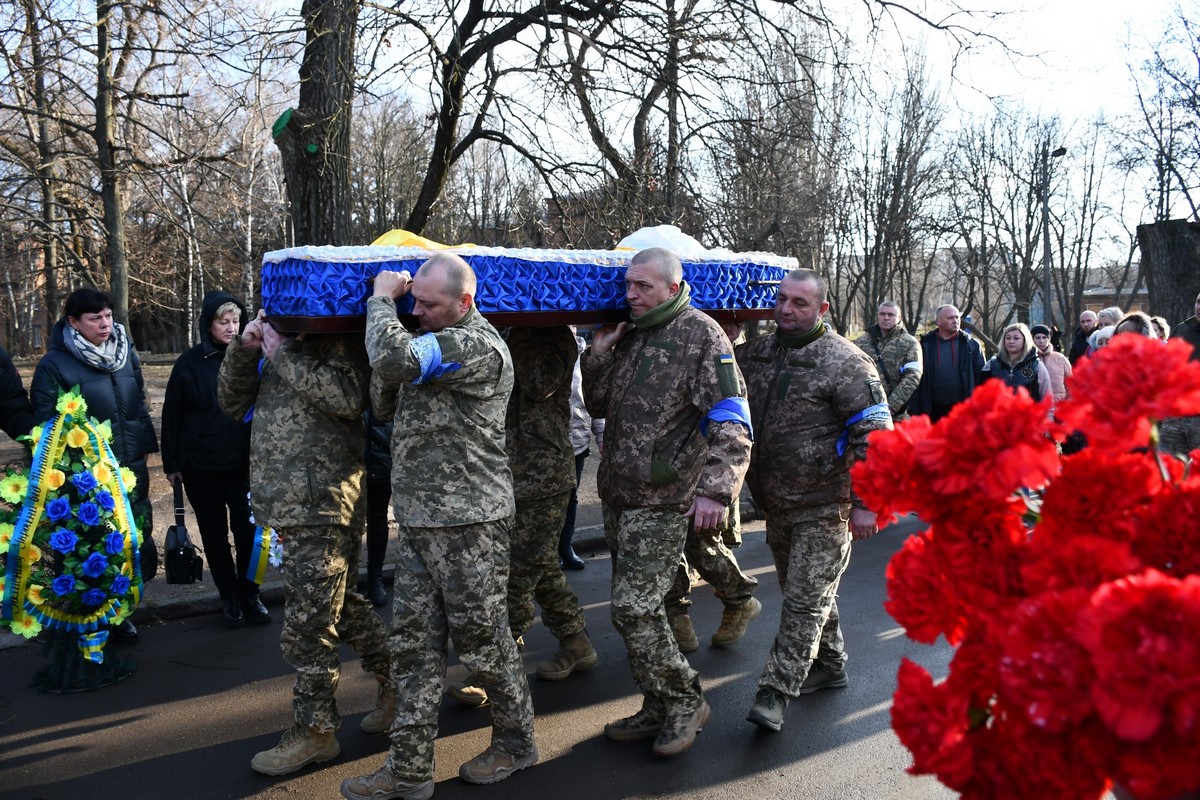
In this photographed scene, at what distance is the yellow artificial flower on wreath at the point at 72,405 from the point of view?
4773mm

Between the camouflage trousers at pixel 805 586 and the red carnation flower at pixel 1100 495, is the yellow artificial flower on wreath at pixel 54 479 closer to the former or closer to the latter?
the camouflage trousers at pixel 805 586

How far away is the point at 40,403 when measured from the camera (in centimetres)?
513

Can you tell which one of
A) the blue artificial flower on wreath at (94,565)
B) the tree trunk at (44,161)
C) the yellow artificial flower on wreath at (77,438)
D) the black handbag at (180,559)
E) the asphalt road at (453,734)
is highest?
the tree trunk at (44,161)

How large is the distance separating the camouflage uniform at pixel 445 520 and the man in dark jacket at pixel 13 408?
2.94 m

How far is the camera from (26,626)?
4.60 meters

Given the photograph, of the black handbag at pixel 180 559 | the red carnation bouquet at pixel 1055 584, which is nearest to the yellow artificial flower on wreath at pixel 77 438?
the black handbag at pixel 180 559

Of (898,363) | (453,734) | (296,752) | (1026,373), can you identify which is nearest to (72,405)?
(296,752)

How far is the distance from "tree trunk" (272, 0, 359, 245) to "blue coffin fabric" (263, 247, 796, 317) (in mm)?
3777

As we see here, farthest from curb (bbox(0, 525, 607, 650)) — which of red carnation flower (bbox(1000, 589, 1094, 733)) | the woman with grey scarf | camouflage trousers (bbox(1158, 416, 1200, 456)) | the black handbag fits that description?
camouflage trousers (bbox(1158, 416, 1200, 456))

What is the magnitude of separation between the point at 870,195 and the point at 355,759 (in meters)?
30.7

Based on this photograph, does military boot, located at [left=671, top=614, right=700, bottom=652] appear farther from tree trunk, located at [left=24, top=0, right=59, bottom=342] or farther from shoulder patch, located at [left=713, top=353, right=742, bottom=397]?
tree trunk, located at [left=24, top=0, right=59, bottom=342]

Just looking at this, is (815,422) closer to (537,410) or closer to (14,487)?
(537,410)

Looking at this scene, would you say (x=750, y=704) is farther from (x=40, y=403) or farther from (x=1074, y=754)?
(x=40, y=403)

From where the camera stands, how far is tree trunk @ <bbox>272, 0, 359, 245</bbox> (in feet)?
24.0
